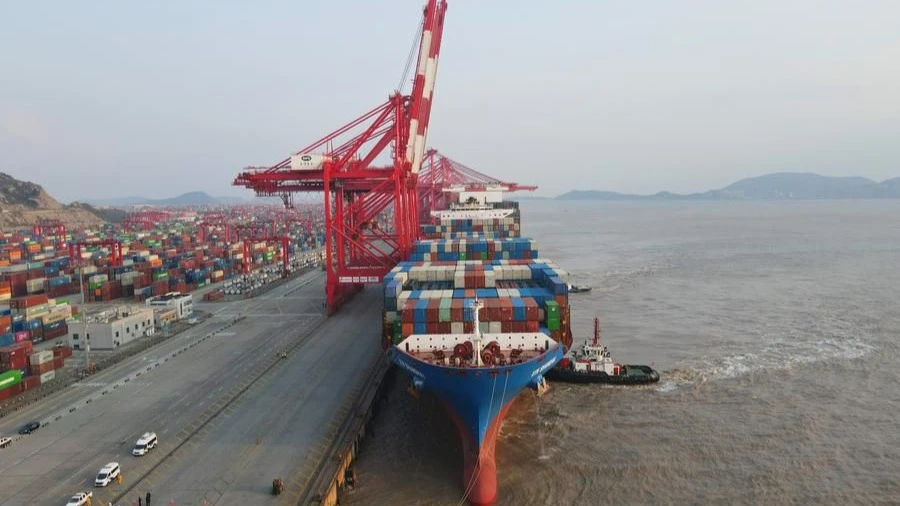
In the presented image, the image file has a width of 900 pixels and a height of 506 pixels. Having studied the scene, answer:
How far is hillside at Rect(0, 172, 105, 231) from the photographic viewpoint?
133m

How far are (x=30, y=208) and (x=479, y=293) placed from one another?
546 feet

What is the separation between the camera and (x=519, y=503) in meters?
17.9

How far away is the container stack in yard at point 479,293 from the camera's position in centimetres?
2205

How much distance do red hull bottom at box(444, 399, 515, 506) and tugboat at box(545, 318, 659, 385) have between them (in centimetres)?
1106

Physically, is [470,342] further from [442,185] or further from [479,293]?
[442,185]

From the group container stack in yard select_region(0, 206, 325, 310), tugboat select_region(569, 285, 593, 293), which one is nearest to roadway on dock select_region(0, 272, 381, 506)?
container stack in yard select_region(0, 206, 325, 310)

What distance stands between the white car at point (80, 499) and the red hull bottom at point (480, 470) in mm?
11066

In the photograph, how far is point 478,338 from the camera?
18453mm

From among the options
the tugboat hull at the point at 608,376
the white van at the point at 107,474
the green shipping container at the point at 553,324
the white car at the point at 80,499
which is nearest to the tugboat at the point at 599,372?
the tugboat hull at the point at 608,376

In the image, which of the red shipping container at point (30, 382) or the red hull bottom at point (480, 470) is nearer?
the red hull bottom at point (480, 470)

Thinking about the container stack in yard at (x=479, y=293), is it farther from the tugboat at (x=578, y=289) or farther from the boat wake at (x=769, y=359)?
the tugboat at (x=578, y=289)

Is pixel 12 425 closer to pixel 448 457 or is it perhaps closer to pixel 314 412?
pixel 314 412

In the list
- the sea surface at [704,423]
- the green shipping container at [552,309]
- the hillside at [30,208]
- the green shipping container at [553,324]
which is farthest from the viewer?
the hillside at [30,208]

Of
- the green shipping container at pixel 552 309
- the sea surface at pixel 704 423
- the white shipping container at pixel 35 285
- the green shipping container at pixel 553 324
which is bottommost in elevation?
the sea surface at pixel 704 423
